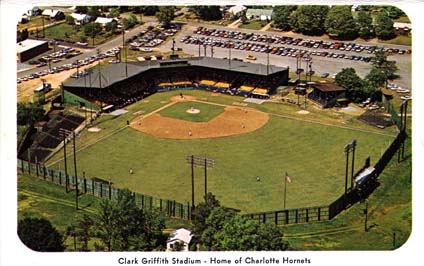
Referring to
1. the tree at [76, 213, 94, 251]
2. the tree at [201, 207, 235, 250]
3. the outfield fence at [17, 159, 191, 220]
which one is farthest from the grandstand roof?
the tree at [201, 207, 235, 250]

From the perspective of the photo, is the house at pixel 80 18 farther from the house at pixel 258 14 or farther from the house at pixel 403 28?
the house at pixel 403 28

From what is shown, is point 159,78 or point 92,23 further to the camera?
point 159,78

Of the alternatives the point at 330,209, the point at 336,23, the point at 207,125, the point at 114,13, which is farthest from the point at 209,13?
the point at 330,209

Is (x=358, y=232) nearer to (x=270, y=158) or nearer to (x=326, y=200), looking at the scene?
(x=326, y=200)

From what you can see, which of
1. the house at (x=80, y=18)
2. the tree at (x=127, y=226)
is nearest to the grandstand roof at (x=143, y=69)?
the house at (x=80, y=18)

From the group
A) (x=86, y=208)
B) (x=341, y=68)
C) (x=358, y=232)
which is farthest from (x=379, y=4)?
(x=341, y=68)

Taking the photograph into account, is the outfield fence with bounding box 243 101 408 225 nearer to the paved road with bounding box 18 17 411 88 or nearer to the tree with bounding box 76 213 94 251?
the tree with bounding box 76 213 94 251
